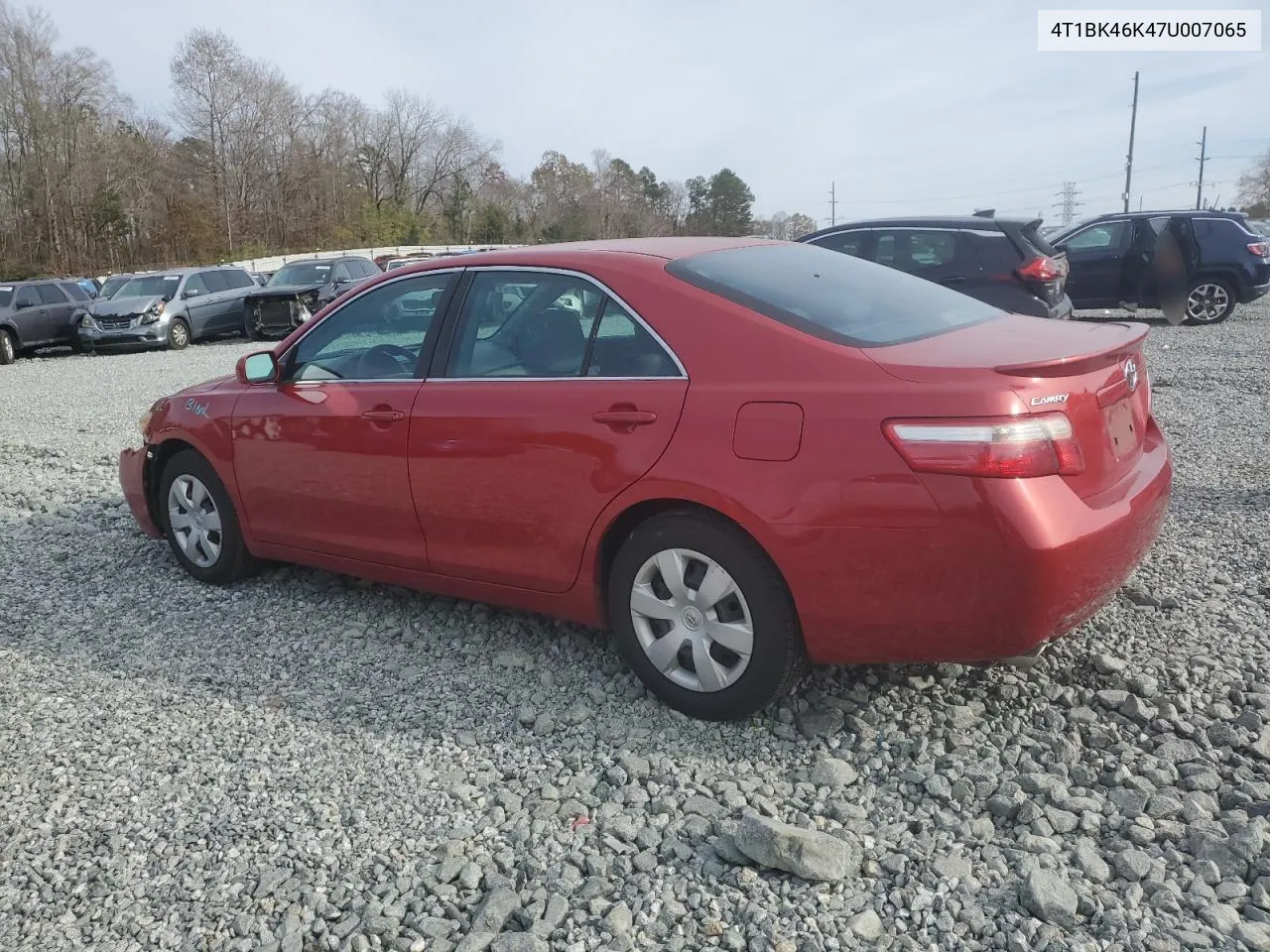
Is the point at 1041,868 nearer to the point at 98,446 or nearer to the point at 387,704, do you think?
the point at 387,704

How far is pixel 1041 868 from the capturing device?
2.49m

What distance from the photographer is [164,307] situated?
19.6 m

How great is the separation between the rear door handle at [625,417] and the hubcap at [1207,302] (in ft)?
48.8

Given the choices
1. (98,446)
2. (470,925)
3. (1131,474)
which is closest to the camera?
(470,925)

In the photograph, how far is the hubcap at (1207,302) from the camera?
15.1 meters

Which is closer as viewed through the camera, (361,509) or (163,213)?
(361,509)

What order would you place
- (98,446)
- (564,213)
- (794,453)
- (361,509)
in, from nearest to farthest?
(794,453)
(361,509)
(98,446)
(564,213)

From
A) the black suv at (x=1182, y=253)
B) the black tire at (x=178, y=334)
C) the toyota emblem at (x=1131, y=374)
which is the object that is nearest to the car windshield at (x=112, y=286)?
the black tire at (x=178, y=334)

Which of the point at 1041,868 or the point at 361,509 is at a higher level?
the point at 361,509

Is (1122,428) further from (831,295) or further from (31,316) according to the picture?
(31,316)

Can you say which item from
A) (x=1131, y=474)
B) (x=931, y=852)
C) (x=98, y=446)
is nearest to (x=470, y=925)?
(x=931, y=852)

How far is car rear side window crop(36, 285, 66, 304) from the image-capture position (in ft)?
65.4

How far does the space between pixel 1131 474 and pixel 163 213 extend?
52.3 meters

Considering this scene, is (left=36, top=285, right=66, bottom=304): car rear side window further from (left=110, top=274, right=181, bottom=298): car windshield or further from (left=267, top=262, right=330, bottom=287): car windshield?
(left=267, top=262, right=330, bottom=287): car windshield
